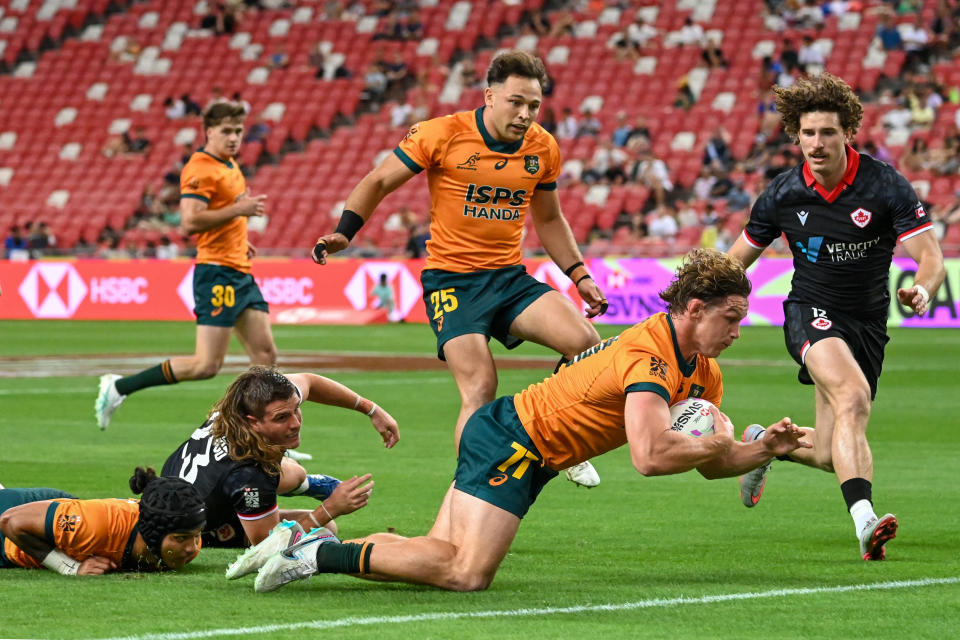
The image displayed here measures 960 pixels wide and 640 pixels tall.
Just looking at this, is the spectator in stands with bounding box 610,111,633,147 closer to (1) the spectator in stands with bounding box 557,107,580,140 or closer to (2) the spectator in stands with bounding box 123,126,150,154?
(1) the spectator in stands with bounding box 557,107,580,140

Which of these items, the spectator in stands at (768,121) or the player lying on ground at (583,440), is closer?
the player lying on ground at (583,440)

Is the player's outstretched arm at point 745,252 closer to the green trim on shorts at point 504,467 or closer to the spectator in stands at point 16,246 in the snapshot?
the green trim on shorts at point 504,467

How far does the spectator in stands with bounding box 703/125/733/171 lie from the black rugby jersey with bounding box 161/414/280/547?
26.3m

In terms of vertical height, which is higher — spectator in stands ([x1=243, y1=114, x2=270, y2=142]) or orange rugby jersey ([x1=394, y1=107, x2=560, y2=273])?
orange rugby jersey ([x1=394, y1=107, x2=560, y2=273])

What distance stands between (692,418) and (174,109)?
126 feet

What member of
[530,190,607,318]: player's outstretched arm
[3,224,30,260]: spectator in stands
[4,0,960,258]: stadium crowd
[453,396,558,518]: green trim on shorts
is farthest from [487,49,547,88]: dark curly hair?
[3,224,30,260]: spectator in stands

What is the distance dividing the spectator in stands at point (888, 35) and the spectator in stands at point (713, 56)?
3.75m

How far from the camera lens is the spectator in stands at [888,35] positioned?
34.0m

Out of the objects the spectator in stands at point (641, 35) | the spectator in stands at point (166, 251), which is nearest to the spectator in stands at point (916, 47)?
the spectator in stands at point (641, 35)

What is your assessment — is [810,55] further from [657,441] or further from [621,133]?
Answer: [657,441]

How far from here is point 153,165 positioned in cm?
4175

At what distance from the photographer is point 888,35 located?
34.0 meters

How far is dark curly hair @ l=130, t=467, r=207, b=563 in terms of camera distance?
6707mm

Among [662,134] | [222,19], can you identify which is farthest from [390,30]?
[662,134]
